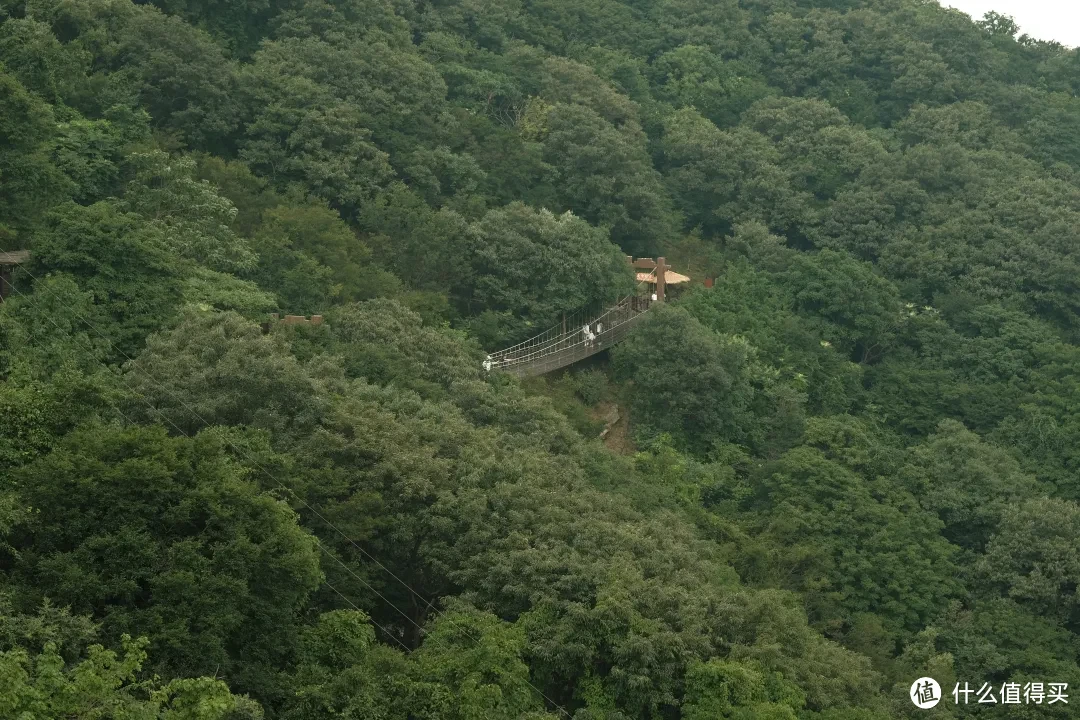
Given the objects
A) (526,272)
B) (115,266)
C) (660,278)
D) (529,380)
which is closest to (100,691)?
(115,266)

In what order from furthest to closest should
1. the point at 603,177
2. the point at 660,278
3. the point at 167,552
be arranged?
the point at 603,177, the point at 660,278, the point at 167,552

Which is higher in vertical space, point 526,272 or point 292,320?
point 526,272

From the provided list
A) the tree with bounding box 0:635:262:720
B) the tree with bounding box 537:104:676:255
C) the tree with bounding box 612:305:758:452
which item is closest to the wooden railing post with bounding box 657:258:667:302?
the tree with bounding box 537:104:676:255

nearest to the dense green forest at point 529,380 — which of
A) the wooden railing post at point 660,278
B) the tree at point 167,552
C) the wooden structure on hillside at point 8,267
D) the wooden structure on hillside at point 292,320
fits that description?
the tree at point 167,552

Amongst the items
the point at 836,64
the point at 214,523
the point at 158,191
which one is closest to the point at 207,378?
the point at 214,523

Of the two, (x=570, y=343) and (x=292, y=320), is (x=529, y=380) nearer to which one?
(x=570, y=343)

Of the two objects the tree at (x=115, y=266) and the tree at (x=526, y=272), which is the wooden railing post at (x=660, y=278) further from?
the tree at (x=115, y=266)
